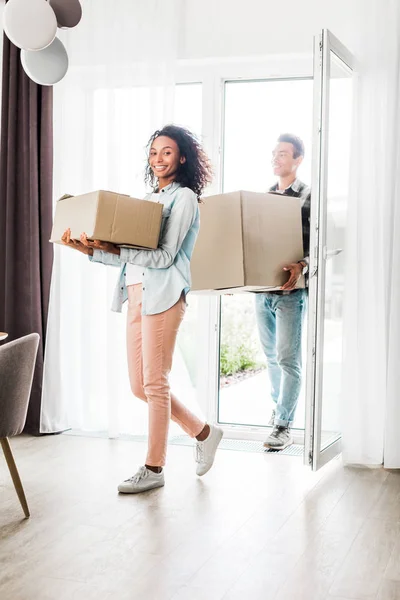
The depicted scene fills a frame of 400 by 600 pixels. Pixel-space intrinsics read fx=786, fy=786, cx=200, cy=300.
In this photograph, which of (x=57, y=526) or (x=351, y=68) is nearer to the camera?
(x=57, y=526)

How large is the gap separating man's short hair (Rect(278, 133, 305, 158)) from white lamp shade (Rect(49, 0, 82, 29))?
4.81 feet

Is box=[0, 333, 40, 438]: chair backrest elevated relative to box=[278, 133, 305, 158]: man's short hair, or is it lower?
lower

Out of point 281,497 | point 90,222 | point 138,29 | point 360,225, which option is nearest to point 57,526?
point 281,497

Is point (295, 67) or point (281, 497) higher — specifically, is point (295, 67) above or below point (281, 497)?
above

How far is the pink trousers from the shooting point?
10.6 feet

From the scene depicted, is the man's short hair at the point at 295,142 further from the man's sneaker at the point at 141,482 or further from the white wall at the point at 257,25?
the man's sneaker at the point at 141,482

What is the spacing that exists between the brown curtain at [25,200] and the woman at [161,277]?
1.20 metres

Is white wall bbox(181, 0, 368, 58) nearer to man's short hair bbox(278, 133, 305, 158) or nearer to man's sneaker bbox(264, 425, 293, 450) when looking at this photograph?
man's short hair bbox(278, 133, 305, 158)

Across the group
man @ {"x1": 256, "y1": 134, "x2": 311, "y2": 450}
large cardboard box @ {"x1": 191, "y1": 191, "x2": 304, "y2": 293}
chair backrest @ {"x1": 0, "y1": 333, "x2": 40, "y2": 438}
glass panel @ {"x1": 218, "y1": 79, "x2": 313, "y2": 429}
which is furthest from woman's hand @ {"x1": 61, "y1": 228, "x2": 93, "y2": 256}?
glass panel @ {"x1": 218, "y1": 79, "x2": 313, "y2": 429}

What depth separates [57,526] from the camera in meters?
2.81

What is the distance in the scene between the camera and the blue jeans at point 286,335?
4027 mm

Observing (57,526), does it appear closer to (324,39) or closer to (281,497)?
(281,497)

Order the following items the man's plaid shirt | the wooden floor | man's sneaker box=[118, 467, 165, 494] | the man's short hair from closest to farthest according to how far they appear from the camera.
→ the wooden floor → man's sneaker box=[118, 467, 165, 494] → the man's plaid shirt → the man's short hair

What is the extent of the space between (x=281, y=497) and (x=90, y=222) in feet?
4.44
